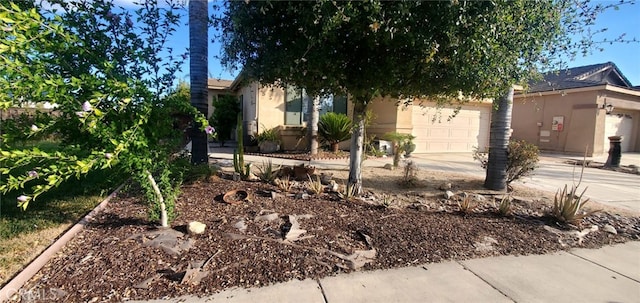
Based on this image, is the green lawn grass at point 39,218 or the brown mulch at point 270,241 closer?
the brown mulch at point 270,241

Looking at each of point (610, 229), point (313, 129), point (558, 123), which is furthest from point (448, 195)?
point (558, 123)

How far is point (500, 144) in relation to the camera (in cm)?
621

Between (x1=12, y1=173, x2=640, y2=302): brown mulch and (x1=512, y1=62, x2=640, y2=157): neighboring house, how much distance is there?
12335 millimetres

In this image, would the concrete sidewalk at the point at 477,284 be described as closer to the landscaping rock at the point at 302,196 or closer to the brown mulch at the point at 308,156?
the landscaping rock at the point at 302,196

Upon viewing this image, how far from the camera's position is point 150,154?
10.8 feet

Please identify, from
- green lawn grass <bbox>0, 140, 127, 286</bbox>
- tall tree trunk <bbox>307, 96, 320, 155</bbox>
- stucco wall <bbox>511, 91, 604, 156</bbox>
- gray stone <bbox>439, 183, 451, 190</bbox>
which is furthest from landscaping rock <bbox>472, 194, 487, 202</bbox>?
stucco wall <bbox>511, 91, 604, 156</bbox>

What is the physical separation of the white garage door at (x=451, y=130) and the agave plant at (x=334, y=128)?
11.7 feet

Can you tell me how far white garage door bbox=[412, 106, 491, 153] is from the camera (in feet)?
44.4

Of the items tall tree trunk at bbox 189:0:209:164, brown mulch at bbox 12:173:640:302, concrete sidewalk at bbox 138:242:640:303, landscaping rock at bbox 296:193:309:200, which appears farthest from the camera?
tall tree trunk at bbox 189:0:209:164

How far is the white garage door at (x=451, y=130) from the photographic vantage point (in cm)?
1353

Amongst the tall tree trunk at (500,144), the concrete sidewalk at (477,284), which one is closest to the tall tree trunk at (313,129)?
the tall tree trunk at (500,144)

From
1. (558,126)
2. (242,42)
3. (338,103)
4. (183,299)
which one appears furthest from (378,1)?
(558,126)

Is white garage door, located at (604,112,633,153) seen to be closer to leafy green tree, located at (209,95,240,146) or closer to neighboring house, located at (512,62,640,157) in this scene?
neighboring house, located at (512,62,640,157)

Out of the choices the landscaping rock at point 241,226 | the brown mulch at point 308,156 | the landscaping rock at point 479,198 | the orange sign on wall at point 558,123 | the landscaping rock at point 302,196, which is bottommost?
the landscaping rock at point 241,226
